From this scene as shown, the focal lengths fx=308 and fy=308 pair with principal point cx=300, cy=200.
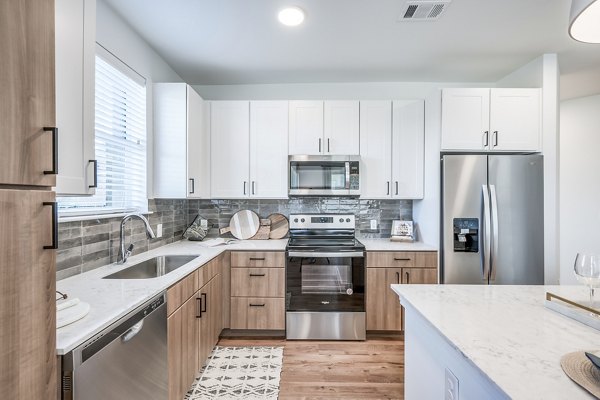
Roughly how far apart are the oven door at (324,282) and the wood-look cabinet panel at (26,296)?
209 centimetres

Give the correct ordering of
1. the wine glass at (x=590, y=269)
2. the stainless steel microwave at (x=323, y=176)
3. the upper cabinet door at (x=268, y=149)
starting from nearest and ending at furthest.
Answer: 1. the wine glass at (x=590, y=269)
2. the stainless steel microwave at (x=323, y=176)
3. the upper cabinet door at (x=268, y=149)

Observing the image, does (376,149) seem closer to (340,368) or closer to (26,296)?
(340,368)

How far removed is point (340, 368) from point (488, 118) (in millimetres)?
2516

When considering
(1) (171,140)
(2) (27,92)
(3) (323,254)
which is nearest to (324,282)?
(3) (323,254)

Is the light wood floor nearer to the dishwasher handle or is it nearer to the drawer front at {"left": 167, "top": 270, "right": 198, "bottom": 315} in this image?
the drawer front at {"left": 167, "top": 270, "right": 198, "bottom": 315}

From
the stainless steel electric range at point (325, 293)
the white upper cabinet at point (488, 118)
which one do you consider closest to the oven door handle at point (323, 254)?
the stainless steel electric range at point (325, 293)

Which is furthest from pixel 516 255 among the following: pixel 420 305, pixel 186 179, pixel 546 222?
pixel 186 179

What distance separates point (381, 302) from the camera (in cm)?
282

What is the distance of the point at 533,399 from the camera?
659 mm

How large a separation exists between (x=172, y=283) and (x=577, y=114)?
194 inches

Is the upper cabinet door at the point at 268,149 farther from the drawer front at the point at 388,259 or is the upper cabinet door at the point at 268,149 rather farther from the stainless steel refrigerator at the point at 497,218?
the stainless steel refrigerator at the point at 497,218

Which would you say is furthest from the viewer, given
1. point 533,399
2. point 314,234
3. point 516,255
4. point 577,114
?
point 577,114

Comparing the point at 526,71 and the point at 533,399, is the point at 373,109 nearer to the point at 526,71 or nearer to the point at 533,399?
the point at 526,71

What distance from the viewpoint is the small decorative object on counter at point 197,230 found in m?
3.20
